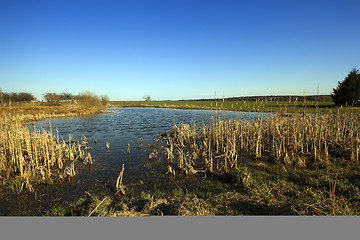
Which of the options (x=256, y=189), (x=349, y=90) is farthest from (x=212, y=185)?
(x=349, y=90)

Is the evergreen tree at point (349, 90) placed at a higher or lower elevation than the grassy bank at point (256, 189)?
higher

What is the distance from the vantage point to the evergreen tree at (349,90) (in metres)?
26.6

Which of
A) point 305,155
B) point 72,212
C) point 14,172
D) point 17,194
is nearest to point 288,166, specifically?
point 305,155

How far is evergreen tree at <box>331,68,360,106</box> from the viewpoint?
87.4ft

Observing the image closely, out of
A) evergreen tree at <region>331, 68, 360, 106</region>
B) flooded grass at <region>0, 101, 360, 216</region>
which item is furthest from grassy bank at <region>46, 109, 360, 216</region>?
evergreen tree at <region>331, 68, 360, 106</region>

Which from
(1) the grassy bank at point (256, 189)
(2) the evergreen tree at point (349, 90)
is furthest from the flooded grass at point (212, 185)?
(2) the evergreen tree at point (349, 90)

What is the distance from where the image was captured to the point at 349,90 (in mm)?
26938

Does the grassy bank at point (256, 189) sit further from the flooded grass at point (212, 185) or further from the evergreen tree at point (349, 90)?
the evergreen tree at point (349, 90)

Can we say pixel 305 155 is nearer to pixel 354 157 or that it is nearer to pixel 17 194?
pixel 354 157

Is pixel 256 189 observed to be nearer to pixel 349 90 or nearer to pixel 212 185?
pixel 212 185

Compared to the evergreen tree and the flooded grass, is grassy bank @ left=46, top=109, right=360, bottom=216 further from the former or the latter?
the evergreen tree

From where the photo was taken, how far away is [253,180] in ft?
19.7

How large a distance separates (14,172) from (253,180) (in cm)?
1027

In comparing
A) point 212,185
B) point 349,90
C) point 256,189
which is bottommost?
point 212,185
